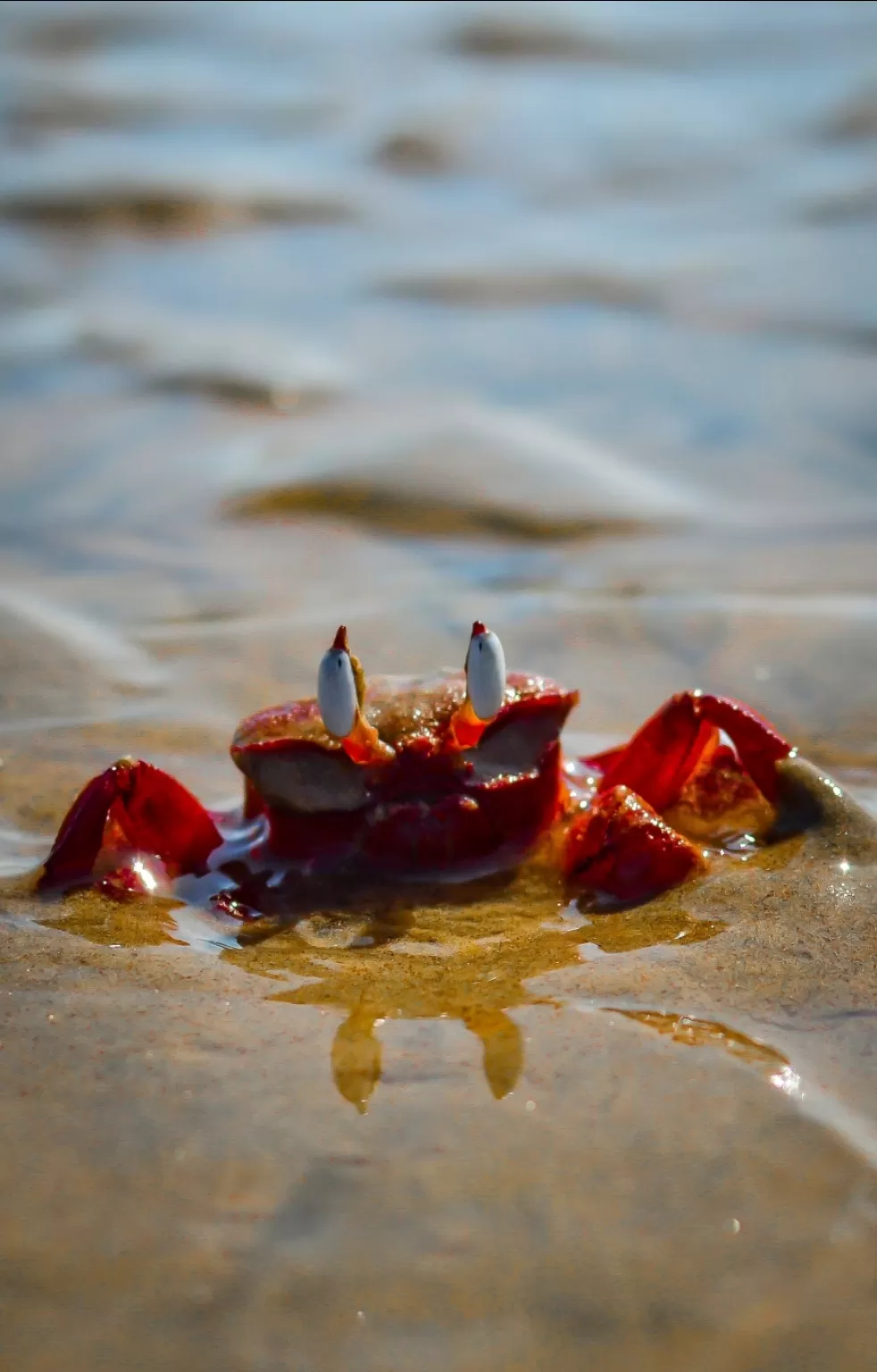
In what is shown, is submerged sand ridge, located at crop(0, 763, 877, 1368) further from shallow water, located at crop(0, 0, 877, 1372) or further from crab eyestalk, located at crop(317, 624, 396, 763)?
crab eyestalk, located at crop(317, 624, 396, 763)

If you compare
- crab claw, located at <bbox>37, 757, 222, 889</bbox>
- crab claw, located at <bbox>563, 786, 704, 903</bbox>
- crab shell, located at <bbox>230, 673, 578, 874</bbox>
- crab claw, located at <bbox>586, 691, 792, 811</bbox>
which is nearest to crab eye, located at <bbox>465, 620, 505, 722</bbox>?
crab shell, located at <bbox>230, 673, 578, 874</bbox>

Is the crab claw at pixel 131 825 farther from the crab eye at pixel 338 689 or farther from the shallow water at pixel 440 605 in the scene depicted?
the crab eye at pixel 338 689

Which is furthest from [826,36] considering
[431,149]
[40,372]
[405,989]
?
[405,989]

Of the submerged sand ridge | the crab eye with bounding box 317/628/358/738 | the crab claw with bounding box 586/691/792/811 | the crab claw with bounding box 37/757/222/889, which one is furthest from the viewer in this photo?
the crab claw with bounding box 586/691/792/811

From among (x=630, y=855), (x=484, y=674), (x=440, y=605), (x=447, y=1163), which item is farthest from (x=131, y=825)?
(x=440, y=605)

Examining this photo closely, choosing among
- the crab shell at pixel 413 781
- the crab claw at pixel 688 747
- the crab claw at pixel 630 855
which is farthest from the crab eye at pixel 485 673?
the crab claw at pixel 688 747

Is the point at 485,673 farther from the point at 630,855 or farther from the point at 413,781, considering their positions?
the point at 630,855

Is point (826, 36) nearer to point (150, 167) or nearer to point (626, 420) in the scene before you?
point (150, 167)
